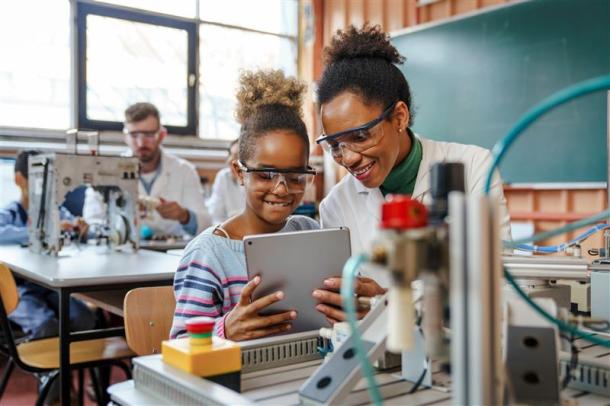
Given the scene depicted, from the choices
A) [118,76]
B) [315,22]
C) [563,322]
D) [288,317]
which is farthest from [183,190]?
[563,322]

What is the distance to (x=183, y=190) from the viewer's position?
12.7ft

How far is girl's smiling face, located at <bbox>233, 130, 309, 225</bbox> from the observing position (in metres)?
1.34

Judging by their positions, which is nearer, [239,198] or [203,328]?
[203,328]

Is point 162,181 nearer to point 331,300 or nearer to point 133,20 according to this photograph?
point 133,20

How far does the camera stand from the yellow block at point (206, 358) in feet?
2.53

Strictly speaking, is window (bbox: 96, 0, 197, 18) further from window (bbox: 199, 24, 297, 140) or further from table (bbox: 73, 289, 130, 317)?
table (bbox: 73, 289, 130, 317)

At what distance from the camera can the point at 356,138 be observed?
1372 millimetres

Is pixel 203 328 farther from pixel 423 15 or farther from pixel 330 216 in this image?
pixel 423 15

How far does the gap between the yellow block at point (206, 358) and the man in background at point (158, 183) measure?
2.47 meters

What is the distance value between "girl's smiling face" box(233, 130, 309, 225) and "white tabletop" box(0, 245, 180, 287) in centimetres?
84

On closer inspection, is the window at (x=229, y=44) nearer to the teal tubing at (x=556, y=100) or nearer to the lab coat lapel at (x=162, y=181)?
the lab coat lapel at (x=162, y=181)

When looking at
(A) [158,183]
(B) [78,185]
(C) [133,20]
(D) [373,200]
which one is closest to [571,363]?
(D) [373,200]

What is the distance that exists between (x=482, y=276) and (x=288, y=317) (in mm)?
566

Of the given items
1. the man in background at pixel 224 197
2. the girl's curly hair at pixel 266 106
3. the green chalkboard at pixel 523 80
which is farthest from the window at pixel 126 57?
the girl's curly hair at pixel 266 106
